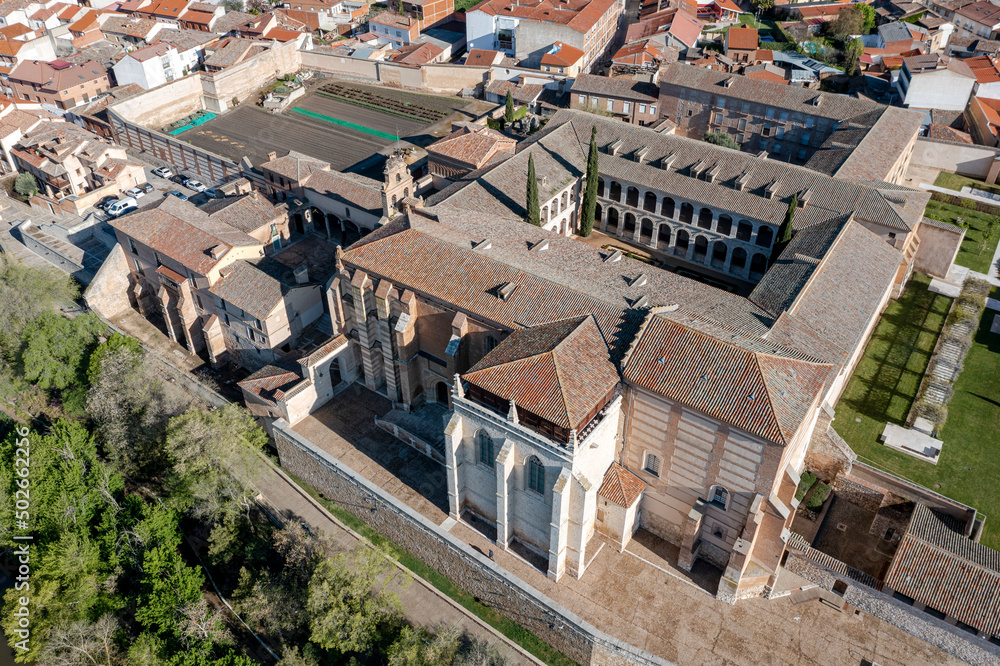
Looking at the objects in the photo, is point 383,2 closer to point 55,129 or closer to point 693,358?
point 55,129

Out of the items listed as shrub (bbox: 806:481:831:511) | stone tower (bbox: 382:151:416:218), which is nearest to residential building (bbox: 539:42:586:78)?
stone tower (bbox: 382:151:416:218)

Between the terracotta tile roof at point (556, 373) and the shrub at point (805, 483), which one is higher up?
the terracotta tile roof at point (556, 373)

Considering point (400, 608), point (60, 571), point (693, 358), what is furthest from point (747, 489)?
point (60, 571)

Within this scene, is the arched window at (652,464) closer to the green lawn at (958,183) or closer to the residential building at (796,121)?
the residential building at (796,121)

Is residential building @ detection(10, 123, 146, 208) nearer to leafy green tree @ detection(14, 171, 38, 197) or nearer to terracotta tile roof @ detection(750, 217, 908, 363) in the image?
leafy green tree @ detection(14, 171, 38, 197)

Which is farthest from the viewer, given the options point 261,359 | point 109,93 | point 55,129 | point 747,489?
point 109,93

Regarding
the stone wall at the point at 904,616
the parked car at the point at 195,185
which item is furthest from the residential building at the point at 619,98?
the stone wall at the point at 904,616
